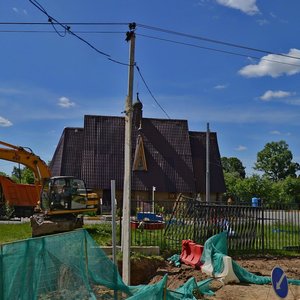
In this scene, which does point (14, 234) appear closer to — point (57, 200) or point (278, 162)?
point (57, 200)

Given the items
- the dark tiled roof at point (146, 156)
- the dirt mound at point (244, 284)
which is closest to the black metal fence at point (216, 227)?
the dirt mound at point (244, 284)

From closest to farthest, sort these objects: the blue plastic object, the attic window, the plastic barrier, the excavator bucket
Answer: the plastic barrier
the excavator bucket
the blue plastic object
the attic window

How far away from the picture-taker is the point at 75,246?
7.70m

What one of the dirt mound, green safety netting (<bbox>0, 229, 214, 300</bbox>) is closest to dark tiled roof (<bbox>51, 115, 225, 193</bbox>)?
the dirt mound

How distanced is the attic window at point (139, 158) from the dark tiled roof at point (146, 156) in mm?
436

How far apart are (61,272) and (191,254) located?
850cm

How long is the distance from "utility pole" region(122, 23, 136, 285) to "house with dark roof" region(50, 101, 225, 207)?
2962cm

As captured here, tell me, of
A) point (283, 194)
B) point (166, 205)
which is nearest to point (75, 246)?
point (166, 205)

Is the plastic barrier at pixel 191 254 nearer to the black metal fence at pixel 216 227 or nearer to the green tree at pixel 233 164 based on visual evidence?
the black metal fence at pixel 216 227

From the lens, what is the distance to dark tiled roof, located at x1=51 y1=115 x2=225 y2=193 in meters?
42.8

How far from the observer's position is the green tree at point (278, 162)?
385 ft

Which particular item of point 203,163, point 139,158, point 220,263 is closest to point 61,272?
point 220,263

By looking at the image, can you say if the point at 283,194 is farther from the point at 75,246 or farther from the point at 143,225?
the point at 75,246

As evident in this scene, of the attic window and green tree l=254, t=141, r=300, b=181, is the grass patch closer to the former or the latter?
the attic window
